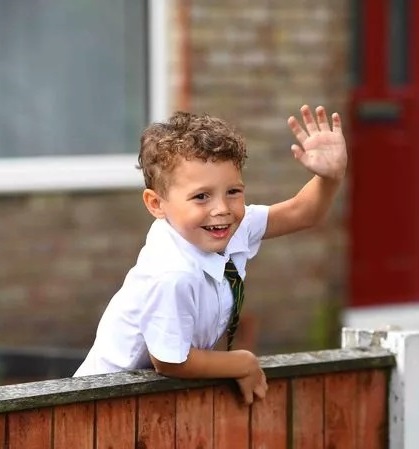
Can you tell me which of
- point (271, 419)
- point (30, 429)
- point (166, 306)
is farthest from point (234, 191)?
point (30, 429)

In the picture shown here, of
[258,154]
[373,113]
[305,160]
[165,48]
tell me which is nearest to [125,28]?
[165,48]

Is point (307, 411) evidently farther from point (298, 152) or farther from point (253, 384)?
point (298, 152)

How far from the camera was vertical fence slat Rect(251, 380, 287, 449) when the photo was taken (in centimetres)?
378

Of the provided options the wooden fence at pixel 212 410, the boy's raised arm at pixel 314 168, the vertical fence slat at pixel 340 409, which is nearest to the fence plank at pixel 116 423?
the wooden fence at pixel 212 410

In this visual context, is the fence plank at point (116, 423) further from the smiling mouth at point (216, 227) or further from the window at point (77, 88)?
the window at point (77, 88)

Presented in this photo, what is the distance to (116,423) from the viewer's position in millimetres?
3518

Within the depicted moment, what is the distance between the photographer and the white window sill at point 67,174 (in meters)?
8.02

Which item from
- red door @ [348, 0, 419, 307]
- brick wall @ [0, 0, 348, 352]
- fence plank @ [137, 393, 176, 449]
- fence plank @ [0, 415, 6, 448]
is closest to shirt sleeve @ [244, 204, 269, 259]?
fence plank @ [137, 393, 176, 449]

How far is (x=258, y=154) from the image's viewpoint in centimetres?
836

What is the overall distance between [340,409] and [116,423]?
70 centimetres

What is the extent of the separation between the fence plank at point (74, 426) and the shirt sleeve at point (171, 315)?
219 millimetres

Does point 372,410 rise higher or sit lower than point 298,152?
lower

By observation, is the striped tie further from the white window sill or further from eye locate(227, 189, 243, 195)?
the white window sill

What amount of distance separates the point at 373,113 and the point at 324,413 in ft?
17.0
